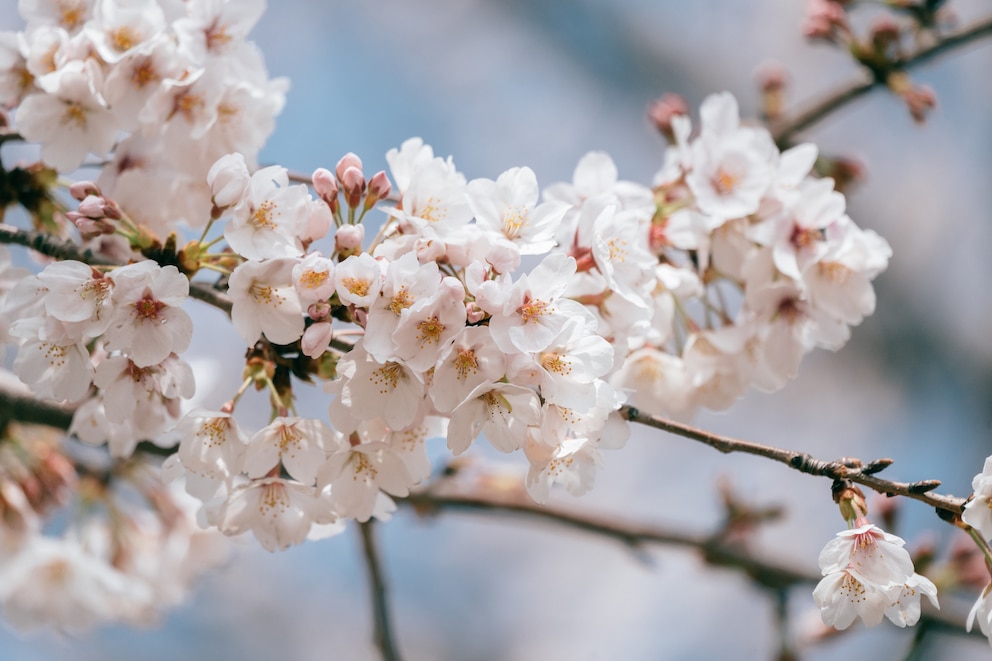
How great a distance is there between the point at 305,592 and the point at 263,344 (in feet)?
15.1

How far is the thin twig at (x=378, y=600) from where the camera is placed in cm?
170

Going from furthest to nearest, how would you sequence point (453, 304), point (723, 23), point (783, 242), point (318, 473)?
point (723, 23), point (783, 242), point (318, 473), point (453, 304)

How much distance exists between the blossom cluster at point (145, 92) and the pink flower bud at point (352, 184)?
0.29 m

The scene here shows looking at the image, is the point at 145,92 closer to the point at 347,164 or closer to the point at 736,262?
the point at 347,164

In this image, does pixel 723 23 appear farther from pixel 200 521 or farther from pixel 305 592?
pixel 200 521

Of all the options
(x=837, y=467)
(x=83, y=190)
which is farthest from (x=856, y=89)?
(x=83, y=190)

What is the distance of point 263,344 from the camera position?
99 cm

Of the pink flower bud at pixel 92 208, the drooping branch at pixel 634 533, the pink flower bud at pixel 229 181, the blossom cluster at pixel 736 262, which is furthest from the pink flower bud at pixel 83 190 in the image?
the drooping branch at pixel 634 533

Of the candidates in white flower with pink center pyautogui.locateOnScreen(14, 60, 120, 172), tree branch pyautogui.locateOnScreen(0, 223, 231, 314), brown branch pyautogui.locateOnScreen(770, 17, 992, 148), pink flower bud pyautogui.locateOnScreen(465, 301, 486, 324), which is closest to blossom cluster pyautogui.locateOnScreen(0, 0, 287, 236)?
white flower with pink center pyautogui.locateOnScreen(14, 60, 120, 172)

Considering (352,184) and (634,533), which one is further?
(634,533)

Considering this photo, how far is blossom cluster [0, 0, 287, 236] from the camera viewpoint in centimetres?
110

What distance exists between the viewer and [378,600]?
67.6 inches

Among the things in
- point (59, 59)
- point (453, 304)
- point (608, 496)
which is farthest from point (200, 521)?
point (608, 496)

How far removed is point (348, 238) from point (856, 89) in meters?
1.32
